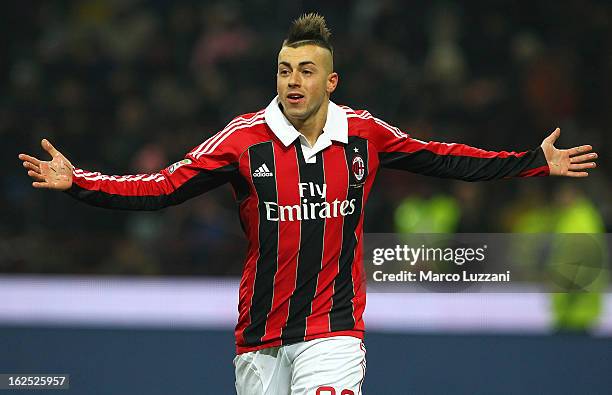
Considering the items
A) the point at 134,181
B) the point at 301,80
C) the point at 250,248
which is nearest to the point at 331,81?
the point at 301,80

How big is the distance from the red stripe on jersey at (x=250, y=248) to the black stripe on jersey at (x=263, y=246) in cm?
1

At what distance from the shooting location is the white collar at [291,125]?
3770 millimetres

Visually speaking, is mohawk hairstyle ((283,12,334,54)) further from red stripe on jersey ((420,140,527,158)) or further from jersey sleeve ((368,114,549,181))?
red stripe on jersey ((420,140,527,158))

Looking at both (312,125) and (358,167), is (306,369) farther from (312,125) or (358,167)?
(312,125)

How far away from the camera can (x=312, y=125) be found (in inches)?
150

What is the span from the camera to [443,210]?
21.0 ft

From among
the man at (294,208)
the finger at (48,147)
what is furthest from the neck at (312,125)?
the finger at (48,147)

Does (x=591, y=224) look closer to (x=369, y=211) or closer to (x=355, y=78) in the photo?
(x=369, y=211)

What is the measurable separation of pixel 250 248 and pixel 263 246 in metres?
0.08

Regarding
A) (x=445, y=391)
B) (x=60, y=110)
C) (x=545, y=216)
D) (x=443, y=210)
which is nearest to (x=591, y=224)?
(x=545, y=216)

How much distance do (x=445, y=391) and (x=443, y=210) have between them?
4.14 ft

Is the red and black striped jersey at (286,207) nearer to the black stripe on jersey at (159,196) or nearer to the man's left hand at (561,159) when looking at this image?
the black stripe on jersey at (159,196)

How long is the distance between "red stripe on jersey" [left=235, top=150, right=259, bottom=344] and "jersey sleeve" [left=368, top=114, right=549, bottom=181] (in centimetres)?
53

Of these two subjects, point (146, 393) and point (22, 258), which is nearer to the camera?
point (146, 393)
